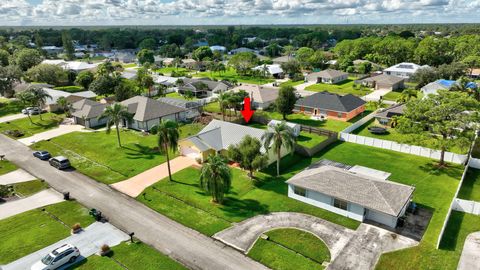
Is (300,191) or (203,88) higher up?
(203,88)

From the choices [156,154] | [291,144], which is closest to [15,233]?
[156,154]

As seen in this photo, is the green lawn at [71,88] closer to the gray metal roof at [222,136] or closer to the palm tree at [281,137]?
the gray metal roof at [222,136]

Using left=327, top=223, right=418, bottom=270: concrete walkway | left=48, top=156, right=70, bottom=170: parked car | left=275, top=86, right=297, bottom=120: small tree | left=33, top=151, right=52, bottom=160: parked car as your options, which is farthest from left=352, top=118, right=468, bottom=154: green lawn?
left=33, top=151, right=52, bottom=160: parked car

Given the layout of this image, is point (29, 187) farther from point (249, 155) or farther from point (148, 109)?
point (249, 155)

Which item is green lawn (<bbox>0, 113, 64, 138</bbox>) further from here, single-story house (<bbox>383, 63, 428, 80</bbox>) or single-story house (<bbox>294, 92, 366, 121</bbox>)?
single-story house (<bbox>383, 63, 428, 80</bbox>)

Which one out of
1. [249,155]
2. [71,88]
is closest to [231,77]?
[71,88]

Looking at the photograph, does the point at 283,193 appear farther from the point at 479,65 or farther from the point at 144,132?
the point at 479,65
